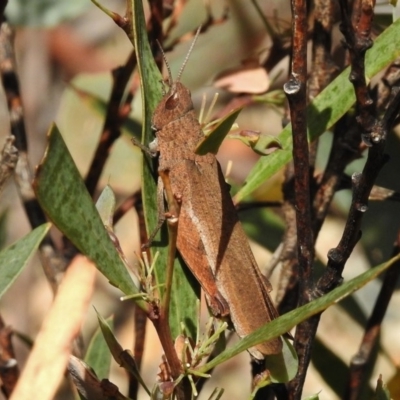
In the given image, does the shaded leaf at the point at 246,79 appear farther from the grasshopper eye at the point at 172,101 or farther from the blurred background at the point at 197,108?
the grasshopper eye at the point at 172,101

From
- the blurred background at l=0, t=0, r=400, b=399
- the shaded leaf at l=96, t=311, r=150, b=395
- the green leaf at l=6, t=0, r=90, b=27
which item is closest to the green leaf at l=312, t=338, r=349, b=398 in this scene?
the blurred background at l=0, t=0, r=400, b=399

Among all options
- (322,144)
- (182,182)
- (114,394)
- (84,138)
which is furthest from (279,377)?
(84,138)

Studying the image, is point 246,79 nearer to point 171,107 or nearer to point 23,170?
point 171,107

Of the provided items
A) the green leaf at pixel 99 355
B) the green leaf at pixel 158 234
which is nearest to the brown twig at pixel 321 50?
the green leaf at pixel 158 234

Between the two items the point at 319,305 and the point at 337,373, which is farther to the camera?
the point at 337,373

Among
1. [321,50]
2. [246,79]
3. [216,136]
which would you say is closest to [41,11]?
[246,79]

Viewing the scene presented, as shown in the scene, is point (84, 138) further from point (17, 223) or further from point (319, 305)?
point (17, 223)

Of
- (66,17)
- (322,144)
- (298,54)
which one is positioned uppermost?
(66,17)
